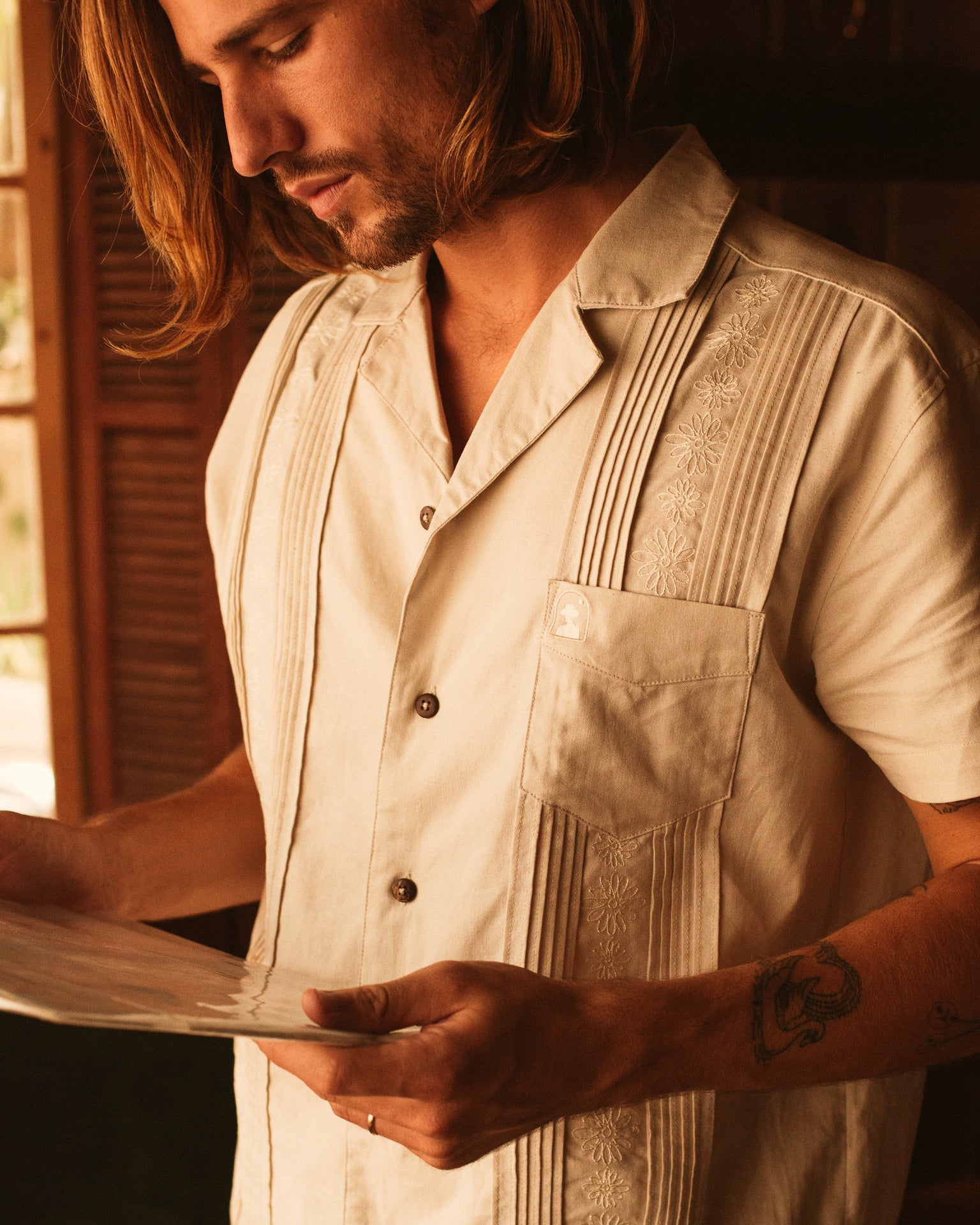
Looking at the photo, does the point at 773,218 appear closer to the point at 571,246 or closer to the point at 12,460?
the point at 571,246

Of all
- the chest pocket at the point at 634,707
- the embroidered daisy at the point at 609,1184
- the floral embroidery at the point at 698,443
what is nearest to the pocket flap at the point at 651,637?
the chest pocket at the point at 634,707

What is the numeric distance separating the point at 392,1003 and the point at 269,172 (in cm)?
101

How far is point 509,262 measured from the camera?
114 centimetres

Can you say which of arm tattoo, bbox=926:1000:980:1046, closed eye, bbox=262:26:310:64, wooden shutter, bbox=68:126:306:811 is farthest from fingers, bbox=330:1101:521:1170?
wooden shutter, bbox=68:126:306:811

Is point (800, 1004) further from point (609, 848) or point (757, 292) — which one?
point (757, 292)

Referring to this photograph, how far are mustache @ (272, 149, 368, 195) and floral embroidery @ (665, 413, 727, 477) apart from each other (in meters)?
0.41

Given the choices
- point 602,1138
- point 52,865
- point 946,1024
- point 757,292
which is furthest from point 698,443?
point 52,865

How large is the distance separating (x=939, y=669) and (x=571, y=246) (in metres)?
0.53

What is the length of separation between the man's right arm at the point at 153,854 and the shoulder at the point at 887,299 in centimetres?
81

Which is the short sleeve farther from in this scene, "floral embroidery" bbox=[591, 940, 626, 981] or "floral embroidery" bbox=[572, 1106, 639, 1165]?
"floral embroidery" bbox=[572, 1106, 639, 1165]

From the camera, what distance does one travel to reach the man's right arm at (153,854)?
3.67ft

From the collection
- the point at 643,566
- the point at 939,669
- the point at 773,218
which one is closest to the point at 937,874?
the point at 939,669

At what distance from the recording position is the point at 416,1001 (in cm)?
77

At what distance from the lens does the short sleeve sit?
3.01ft
